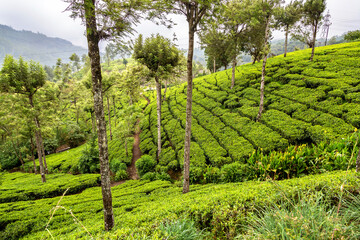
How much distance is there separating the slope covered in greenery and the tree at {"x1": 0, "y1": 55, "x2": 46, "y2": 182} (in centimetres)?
1063

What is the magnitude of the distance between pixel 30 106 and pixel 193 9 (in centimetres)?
1461

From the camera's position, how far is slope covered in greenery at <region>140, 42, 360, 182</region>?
1014 centimetres

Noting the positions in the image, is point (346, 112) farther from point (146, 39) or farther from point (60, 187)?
point (60, 187)

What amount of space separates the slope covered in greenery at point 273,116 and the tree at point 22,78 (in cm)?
1063

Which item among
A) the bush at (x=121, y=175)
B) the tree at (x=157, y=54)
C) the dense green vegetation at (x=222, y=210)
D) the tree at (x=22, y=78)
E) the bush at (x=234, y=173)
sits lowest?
the bush at (x=121, y=175)

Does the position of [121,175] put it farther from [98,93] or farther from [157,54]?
[98,93]

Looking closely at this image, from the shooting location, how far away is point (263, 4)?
11109mm

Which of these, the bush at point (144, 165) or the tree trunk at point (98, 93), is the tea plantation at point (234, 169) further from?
the tree trunk at point (98, 93)

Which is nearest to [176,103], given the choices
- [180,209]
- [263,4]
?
[263,4]

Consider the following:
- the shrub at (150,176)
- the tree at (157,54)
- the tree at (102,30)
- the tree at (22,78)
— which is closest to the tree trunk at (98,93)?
the tree at (102,30)

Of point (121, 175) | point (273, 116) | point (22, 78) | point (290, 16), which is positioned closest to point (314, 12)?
point (290, 16)

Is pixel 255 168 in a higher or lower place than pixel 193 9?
lower

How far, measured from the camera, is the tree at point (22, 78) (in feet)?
36.4

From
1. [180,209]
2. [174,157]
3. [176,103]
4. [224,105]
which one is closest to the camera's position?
[180,209]
